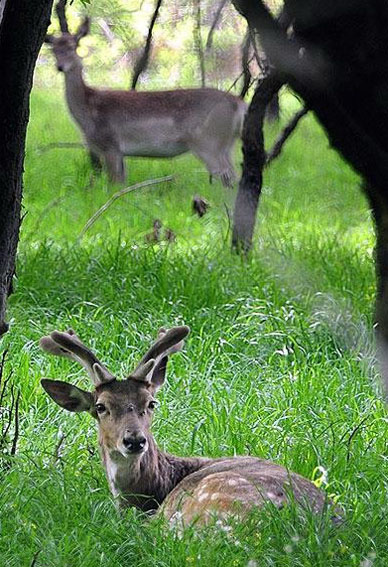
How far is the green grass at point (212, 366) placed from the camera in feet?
10.6

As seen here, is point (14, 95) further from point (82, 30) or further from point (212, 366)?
point (82, 30)

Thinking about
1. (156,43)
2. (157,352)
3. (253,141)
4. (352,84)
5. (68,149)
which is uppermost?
(352,84)

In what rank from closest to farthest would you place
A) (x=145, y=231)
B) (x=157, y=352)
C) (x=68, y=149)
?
(x=157, y=352)
(x=145, y=231)
(x=68, y=149)

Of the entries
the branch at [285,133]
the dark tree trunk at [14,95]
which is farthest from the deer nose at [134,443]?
the branch at [285,133]

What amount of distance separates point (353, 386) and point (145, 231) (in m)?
3.33

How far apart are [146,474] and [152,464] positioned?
0.12ft

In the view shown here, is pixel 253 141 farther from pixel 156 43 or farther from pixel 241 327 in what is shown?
pixel 156 43

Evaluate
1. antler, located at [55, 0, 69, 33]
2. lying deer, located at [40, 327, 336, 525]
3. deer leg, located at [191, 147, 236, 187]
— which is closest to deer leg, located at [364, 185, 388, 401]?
lying deer, located at [40, 327, 336, 525]

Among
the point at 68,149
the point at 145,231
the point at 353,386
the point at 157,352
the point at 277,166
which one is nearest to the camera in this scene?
the point at 157,352

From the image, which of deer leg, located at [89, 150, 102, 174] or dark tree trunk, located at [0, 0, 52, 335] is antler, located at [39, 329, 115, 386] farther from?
deer leg, located at [89, 150, 102, 174]

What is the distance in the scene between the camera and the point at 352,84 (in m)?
2.21

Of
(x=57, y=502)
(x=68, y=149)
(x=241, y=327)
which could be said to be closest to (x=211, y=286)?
(x=241, y=327)

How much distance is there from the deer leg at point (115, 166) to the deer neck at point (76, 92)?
106 centimetres

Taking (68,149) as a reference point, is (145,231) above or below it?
above
